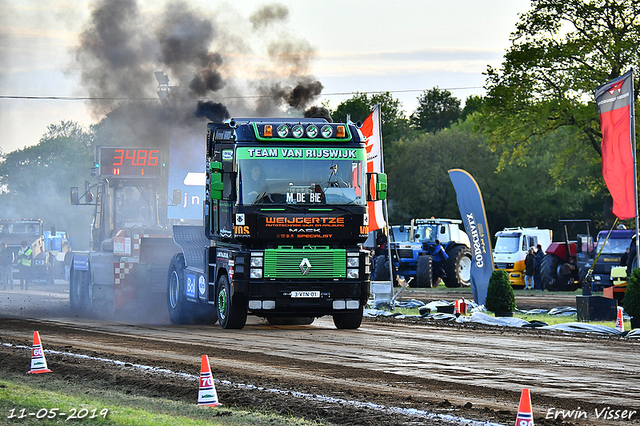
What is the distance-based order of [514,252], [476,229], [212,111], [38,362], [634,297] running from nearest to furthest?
[38,362] < [634,297] < [476,229] < [212,111] < [514,252]

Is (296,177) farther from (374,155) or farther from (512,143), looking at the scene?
(512,143)

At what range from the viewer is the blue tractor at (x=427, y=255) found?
34.8 m

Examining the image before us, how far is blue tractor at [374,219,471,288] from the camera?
34.8 meters

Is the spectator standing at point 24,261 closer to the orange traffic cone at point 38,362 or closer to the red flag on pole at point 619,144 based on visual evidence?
the red flag on pole at point 619,144

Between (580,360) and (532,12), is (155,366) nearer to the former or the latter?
(580,360)

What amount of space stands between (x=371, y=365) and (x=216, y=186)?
5.56m

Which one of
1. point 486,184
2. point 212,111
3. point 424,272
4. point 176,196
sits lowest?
point 424,272

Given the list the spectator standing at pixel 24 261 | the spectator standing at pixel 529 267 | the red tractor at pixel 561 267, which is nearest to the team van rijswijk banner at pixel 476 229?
the red tractor at pixel 561 267

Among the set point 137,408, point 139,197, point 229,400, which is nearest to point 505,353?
point 229,400

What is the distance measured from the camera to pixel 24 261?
40.8 meters

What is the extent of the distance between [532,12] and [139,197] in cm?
2753

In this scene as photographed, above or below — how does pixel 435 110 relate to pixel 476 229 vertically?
above

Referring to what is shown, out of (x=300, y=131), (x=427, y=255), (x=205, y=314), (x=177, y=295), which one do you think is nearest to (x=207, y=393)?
(x=300, y=131)

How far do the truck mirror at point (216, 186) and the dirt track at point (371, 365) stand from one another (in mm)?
2461
